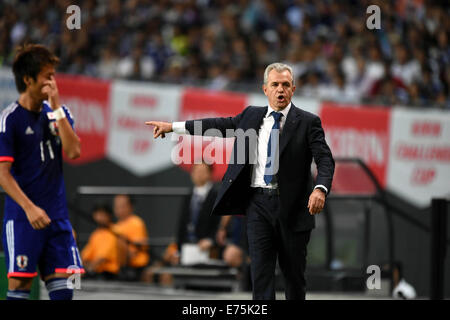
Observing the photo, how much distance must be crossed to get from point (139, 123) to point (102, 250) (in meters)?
2.47

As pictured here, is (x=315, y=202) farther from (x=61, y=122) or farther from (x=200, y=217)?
(x=200, y=217)

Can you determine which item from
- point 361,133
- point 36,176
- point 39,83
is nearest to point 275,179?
point 36,176

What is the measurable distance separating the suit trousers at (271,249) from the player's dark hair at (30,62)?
71.9 inches

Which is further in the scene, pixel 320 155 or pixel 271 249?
pixel 271 249

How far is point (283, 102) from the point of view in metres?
6.78

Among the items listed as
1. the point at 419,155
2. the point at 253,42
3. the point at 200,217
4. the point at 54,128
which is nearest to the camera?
the point at 54,128

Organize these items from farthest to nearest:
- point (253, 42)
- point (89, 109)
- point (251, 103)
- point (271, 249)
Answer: point (253, 42), point (89, 109), point (251, 103), point (271, 249)

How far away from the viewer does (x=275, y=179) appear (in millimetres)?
6770

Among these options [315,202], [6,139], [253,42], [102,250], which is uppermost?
[253,42]

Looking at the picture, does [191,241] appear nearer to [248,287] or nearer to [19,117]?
[248,287]
